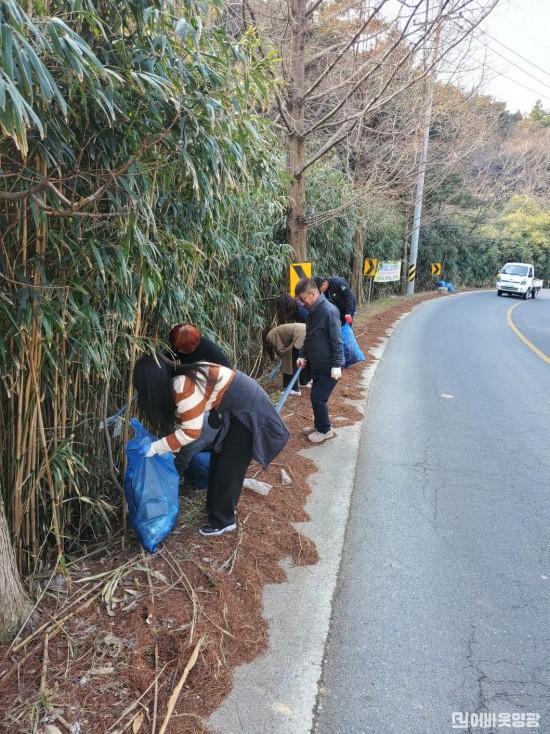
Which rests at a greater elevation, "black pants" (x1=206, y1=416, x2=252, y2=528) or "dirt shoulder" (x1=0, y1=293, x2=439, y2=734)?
"black pants" (x1=206, y1=416, x2=252, y2=528)

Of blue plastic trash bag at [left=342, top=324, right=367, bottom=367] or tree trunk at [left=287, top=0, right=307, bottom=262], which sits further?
blue plastic trash bag at [left=342, top=324, right=367, bottom=367]

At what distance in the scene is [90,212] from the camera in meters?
2.52

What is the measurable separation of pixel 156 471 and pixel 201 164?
1.65 meters

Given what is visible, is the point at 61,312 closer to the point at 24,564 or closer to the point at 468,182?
the point at 24,564

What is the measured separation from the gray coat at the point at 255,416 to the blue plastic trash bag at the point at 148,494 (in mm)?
387

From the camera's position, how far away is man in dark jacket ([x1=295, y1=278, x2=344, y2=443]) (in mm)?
4766

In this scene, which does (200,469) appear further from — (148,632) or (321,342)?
(321,342)

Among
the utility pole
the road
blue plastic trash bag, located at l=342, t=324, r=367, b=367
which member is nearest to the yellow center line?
the road

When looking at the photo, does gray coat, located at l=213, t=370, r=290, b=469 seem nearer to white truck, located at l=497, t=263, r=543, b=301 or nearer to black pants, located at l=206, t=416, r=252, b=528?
black pants, located at l=206, t=416, r=252, b=528

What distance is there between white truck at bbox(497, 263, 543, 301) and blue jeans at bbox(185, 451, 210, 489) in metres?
25.8

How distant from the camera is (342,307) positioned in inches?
295

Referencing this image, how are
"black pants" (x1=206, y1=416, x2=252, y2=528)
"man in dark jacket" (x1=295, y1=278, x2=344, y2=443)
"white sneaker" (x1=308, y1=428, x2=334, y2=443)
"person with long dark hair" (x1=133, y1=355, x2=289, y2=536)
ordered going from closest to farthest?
"person with long dark hair" (x1=133, y1=355, x2=289, y2=536) < "black pants" (x1=206, y1=416, x2=252, y2=528) < "man in dark jacket" (x1=295, y1=278, x2=344, y2=443) < "white sneaker" (x1=308, y1=428, x2=334, y2=443)

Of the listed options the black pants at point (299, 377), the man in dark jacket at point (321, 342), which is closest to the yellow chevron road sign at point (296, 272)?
the black pants at point (299, 377)

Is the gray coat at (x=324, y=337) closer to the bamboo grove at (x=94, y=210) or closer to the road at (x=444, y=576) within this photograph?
the road at (x=444, y=576)
